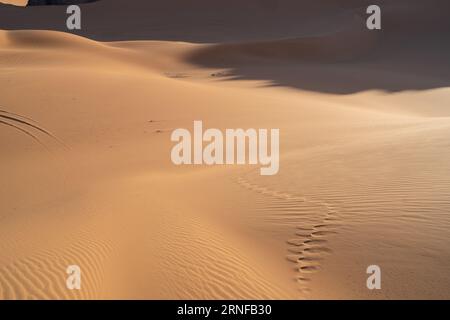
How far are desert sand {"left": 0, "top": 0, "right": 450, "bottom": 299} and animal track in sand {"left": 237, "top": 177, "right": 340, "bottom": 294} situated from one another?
2 cm

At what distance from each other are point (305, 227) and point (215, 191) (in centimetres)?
164

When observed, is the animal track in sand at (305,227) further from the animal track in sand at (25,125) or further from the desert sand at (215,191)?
the animal track in sand at (25,125)

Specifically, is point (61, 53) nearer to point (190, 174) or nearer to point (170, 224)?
point (190, 174)

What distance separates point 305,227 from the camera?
4301 millimetres

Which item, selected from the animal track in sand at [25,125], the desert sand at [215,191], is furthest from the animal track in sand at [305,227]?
the animal track in sand at [25,125]

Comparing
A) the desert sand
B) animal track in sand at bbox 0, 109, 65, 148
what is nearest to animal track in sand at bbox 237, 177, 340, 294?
the desert sand

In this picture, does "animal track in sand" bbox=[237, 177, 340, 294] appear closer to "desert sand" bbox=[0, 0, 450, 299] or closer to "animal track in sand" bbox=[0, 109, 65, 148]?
"desert sand" bbox=[0, 0, 450, 299]

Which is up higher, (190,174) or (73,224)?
(190,174)

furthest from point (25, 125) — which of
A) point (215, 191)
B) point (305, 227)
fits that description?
point (305, 227)

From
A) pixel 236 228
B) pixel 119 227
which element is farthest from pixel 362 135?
pixel 119 227

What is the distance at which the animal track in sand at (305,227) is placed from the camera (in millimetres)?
3738

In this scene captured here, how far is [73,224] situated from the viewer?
480cm

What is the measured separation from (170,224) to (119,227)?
53 cm

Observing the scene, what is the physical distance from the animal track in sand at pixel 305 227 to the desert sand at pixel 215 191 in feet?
0.06
